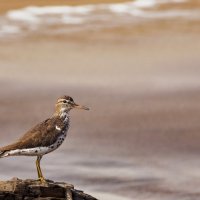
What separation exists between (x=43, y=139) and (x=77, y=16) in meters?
13.6

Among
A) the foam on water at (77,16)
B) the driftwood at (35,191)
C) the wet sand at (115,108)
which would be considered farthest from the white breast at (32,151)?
the foam on water at (77,16)

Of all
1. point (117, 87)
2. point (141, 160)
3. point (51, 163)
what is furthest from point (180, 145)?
point (117, 87)

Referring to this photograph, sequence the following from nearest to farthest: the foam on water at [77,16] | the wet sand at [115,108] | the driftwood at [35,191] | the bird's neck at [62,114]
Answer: the driftwood at [35,191] → the bird's neck at [62,114] → the wet sand at [115,108] → the foam on water at [77,16]

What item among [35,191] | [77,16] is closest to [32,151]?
[35,191]

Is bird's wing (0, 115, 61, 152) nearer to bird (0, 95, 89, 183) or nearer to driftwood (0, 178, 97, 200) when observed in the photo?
bird (0, 95, 89, 183)

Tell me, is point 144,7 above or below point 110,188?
above

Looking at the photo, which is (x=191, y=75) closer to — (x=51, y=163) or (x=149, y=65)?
(x=149, y=65)

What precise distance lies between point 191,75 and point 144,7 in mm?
5672

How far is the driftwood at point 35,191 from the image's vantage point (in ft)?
38.6

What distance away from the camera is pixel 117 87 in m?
21.1

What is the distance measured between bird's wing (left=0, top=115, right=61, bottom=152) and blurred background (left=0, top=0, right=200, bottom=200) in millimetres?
2545

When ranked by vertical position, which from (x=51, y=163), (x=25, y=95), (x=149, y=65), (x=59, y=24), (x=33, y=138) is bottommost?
(x=33, y=138)

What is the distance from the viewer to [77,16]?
84.6 feet

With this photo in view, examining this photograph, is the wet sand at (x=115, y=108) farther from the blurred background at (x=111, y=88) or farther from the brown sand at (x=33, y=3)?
the brown sand at (x=33, y=3)
